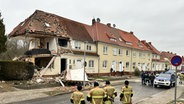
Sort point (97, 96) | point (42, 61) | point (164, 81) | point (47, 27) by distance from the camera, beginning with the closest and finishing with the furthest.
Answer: point (97, 96), point (164, 81), point (47, 27), point (42, 61)

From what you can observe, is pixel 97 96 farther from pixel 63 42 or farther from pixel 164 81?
pixel 63 42

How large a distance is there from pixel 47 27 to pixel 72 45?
4.64 m

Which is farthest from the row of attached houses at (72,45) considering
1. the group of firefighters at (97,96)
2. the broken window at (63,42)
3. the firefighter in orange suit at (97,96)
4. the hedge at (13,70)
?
the firefighter in orange suit at (97,96)

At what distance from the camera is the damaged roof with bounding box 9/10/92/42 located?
31.2m

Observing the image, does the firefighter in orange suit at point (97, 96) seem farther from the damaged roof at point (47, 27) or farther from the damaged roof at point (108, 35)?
the damaged roof at point (108, 35)

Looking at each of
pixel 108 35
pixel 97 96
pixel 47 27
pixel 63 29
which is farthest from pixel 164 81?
pixel 97 96

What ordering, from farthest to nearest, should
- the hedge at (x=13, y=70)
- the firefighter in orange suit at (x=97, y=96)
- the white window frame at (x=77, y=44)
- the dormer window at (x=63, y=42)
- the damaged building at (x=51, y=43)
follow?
the white window frame at (x=77, y=44) < the dormer window at (x=63, y=42) < the damaged building at (x=51, y=43) < the hedge at (x=13, y=70) < the firefighter in orange suit at (x=97, y=96)

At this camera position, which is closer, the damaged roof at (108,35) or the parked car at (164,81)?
the parked car at (164,81)

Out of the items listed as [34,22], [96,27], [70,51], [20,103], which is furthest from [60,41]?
[20,103]

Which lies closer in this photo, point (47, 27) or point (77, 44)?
point (47, 27)

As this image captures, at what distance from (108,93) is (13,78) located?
55.5 ft

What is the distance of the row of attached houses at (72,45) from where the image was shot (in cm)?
3159

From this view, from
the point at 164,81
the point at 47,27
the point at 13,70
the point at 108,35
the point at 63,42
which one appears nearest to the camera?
the point at 13,70

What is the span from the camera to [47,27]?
32.8 m
